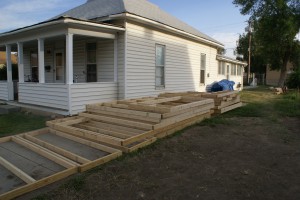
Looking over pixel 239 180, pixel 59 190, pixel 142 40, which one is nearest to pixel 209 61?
pixel 142 40

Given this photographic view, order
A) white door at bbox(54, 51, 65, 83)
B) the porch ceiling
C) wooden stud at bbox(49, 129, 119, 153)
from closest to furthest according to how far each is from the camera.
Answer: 1. wooden stud at bbox(49, 129, 119, 153)
2. the porch ceiling
3. white door at bbox(54, 51, 65, 83)

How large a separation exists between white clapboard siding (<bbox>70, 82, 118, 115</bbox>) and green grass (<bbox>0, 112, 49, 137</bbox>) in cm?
112

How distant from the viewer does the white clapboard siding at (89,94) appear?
876 centimetres

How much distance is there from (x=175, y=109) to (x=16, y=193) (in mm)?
4123

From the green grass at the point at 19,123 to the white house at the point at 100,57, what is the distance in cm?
70

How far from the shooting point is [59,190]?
3.59 metres

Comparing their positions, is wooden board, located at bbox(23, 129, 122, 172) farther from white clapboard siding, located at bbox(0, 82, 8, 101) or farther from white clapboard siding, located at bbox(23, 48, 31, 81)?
white clapboard siding, located at bbox(23, 48, 31, 81)

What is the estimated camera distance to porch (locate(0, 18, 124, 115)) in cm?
862

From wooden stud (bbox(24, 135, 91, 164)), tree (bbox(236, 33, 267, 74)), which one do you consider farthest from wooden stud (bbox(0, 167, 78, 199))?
tree (bbox(236, 33, 267, 74))

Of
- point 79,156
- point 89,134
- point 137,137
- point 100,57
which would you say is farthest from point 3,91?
point 79,156

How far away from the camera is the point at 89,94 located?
30.4ft

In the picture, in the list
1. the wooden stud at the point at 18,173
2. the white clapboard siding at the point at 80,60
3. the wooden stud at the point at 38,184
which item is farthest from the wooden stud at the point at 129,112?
the white clapboard siding at the point at 80,60

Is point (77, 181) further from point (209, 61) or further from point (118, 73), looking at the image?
point (209, 61)

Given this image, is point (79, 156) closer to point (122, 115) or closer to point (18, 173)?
point (18, 173)
